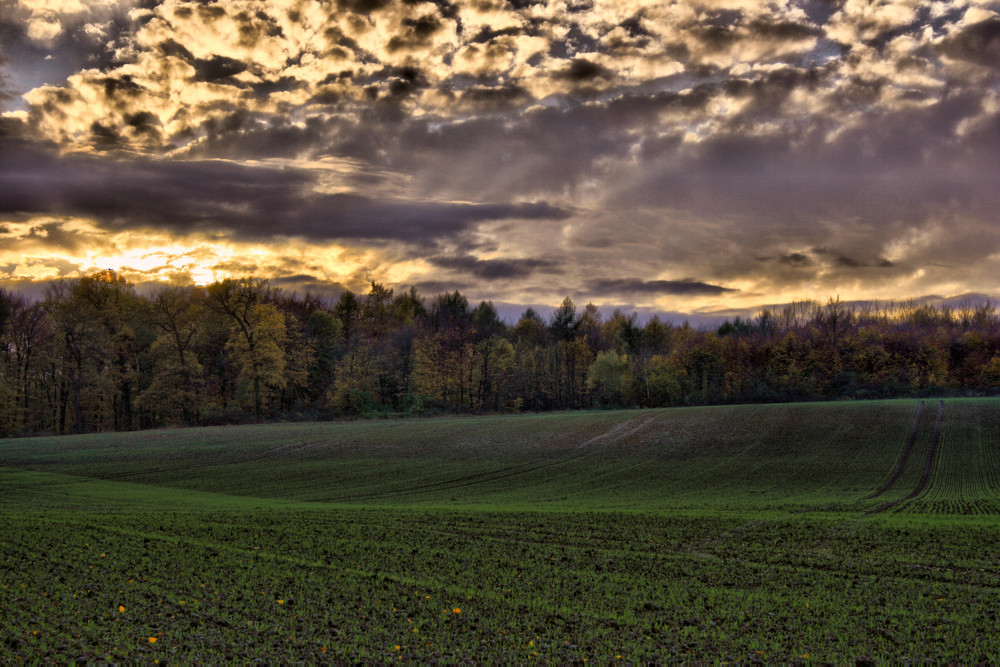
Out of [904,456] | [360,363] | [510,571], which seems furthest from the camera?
[360,363]

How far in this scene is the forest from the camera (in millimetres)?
76125

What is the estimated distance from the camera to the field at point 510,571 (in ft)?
34.3

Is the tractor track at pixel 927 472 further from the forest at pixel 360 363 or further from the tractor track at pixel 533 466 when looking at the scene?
the forest at pixel 360 363

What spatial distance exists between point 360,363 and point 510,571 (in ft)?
255

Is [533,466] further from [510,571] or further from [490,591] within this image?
[490,591]

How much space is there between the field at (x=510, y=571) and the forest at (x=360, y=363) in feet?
130

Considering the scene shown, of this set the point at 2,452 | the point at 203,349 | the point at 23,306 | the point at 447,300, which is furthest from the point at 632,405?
the point at 23,306

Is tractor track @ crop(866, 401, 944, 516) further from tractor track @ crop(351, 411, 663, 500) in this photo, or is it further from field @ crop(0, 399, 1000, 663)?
tractor track @ crop(351, 411, 663, 500)

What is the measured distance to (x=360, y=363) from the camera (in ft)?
295

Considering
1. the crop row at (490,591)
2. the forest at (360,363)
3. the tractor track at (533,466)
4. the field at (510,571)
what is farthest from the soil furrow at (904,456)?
the forest at (360,363)

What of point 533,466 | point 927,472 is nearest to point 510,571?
point 533,466

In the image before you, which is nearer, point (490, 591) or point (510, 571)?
point (490, 591)

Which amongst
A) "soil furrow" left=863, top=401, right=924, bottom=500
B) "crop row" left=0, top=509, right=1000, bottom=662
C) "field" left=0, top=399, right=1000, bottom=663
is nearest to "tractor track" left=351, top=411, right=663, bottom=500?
"field" left=0, top=399, right=1000, bottom=663

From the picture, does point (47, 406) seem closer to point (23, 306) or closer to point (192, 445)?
point (23, 306)
